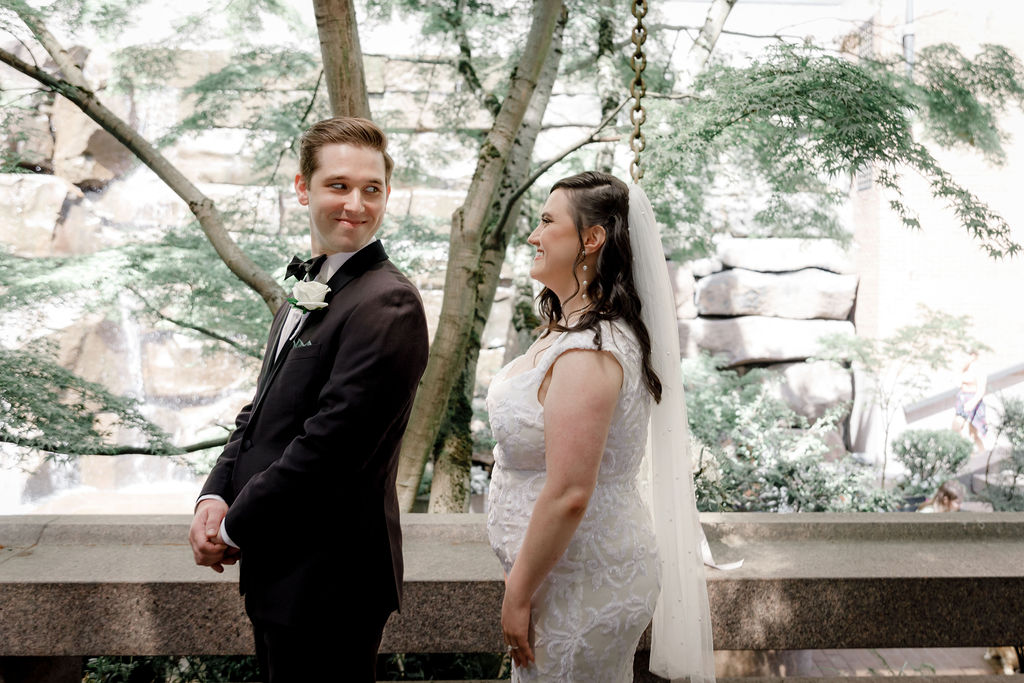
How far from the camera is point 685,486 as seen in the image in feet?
6.06

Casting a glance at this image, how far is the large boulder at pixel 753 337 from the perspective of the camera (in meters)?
11.1

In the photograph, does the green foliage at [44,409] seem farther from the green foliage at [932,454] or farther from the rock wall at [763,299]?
the rock wall at [763,299]

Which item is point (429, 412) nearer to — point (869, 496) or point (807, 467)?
point (807, 467)

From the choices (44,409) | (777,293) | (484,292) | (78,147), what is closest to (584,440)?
(484,292)

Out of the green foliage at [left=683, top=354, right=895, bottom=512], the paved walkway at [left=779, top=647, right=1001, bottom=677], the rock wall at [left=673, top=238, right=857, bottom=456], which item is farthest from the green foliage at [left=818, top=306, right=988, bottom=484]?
the paved walkway at [left=779, top=647, right=1001, bottom=677]

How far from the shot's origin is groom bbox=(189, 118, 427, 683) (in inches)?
57.6

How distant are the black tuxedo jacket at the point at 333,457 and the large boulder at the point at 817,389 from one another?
9811 mm

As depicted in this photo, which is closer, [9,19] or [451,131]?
[9,19]

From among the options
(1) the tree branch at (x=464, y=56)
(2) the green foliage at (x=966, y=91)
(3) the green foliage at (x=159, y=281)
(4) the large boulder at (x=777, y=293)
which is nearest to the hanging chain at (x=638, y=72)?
(1) the tree branch at (x=464, y=56)

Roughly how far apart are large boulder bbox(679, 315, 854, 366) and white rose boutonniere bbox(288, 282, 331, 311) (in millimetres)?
9885

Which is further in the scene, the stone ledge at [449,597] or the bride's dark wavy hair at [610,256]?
the stone ledge at [449,597]

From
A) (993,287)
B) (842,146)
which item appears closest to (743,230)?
(993,287)

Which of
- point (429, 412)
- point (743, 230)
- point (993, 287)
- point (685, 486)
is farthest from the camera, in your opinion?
point (743, 230)

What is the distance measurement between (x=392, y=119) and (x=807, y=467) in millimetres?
4403
